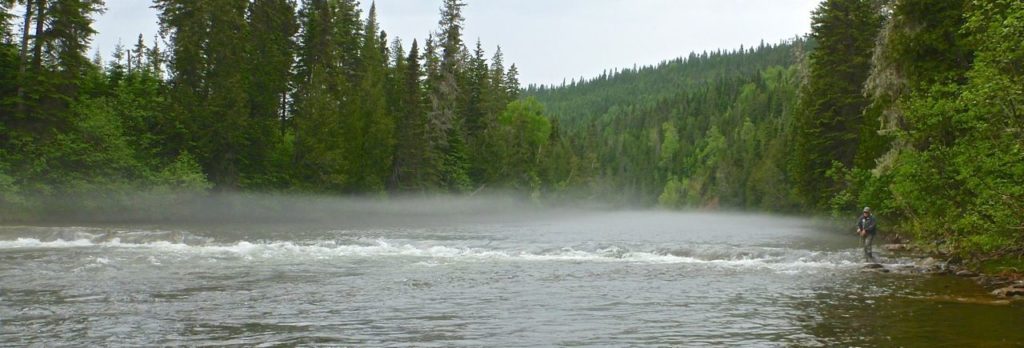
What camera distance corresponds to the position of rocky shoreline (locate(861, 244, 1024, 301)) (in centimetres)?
1691

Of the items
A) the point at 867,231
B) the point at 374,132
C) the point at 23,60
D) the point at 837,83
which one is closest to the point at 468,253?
the point at 867,231

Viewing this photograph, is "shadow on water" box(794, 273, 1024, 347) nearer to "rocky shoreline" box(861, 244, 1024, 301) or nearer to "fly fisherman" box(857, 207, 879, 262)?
"rocky shoreline" box(861, 244, 1024, 301)

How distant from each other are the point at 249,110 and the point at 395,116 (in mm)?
15573

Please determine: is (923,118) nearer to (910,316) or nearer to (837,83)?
(910,316)

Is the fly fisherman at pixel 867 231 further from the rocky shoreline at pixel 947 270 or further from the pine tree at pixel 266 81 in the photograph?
the pine tree at pixel 266 81

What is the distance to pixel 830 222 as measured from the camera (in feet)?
150

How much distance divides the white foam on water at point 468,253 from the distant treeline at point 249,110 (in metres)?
15.8

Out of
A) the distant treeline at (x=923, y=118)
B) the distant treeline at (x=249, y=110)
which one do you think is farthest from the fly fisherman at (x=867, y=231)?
the distant treeline at (x=249, y=110)

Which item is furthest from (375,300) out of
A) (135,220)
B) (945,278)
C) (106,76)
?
(106,76)

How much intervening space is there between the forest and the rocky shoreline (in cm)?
72

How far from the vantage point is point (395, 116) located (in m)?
69.5

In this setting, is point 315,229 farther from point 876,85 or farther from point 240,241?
point 876,85

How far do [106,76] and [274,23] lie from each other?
14.5 m

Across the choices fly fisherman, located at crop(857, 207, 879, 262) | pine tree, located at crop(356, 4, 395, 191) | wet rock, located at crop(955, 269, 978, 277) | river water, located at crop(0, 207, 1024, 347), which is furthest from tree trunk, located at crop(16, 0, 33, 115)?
wet rock, located at crop(955, 269, 978, 277)
